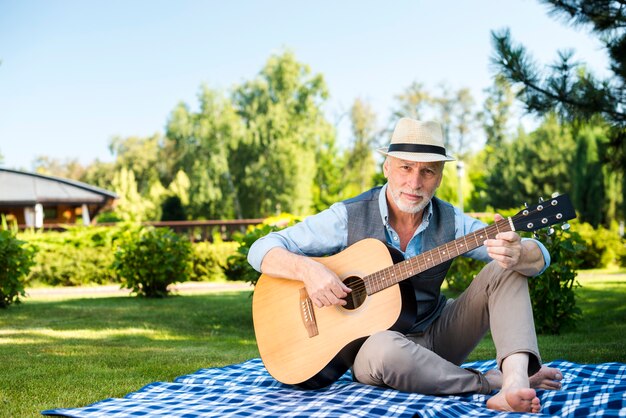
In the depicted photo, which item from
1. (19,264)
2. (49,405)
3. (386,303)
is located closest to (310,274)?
(386,303)

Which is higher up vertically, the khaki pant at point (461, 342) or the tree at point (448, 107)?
the tree at point (448, 107)

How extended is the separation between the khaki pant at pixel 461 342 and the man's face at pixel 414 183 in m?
0.46

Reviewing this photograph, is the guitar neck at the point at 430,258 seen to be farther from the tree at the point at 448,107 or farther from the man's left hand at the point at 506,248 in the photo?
the tree at the point at 448,107

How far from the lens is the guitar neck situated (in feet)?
9.02

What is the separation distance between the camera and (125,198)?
44.3 metres

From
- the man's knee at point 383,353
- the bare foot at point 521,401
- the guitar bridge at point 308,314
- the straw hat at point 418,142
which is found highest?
the straw hat at point 418,142

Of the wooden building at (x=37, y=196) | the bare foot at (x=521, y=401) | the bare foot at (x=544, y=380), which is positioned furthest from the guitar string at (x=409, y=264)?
the wooden building at (x=37, y=196)

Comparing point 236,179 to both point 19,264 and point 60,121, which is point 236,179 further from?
point 60,121

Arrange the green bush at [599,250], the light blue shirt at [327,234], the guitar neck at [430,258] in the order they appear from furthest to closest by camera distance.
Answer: the green bush at [599,250]
the light blue shirt at [327,234]
the guitar neck at [430,258]

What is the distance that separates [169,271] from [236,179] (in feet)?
94.5

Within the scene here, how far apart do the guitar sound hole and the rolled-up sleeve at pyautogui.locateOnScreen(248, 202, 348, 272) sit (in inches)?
11.5

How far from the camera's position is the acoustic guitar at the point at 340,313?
10.00ft

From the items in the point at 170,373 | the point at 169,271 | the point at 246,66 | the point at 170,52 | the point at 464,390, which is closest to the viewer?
the point at 464,390

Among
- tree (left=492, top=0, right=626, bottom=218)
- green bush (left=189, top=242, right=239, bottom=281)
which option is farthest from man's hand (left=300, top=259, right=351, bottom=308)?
green bush (left=189, top=242, right=239, bottom=281)
